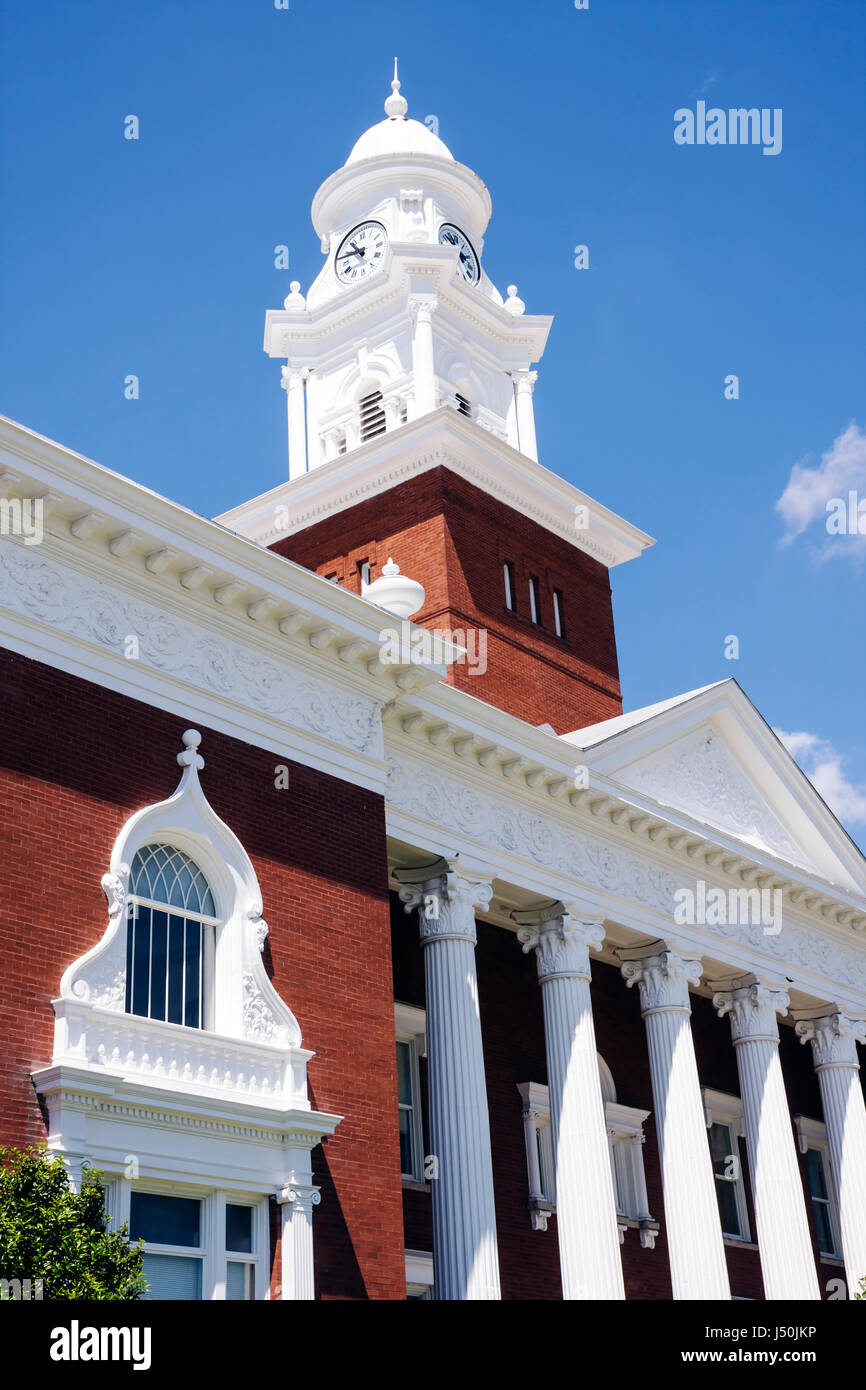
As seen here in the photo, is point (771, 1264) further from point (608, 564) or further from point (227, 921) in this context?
point (608, 564)

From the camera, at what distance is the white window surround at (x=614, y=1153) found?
75.3ft

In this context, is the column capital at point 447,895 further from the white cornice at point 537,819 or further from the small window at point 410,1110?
the small window at point 410,1110

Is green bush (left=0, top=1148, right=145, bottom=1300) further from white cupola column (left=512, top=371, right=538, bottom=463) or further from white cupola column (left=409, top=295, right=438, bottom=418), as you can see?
white cupola column (left=512, top=371, right=538, bottom=463)

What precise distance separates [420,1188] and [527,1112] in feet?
9.01

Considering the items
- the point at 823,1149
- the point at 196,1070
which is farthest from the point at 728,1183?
the point at 196,1070

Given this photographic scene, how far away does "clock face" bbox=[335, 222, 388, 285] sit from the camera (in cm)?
3344

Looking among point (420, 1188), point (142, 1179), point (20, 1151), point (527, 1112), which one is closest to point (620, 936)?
point (527, 1112)

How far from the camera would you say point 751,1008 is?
82.8 feet

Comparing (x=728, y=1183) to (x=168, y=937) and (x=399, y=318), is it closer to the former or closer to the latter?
(x=168, y=937)

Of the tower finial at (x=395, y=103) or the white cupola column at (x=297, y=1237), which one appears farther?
the tower finial at (x=395, y=103)

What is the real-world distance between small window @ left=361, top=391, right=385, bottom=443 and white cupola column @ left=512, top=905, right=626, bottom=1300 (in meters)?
13.1

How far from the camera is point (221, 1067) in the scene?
15461mm

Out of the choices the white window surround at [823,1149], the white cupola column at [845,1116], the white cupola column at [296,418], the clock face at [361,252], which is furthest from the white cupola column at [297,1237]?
the clock face at [361,252]

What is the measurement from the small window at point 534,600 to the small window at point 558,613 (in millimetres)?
418
